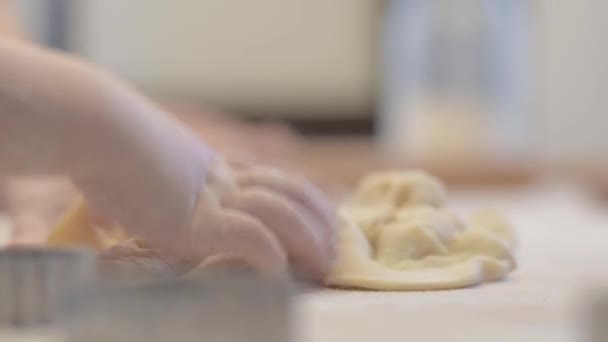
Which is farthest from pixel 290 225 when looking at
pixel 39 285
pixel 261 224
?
pixel 39 285

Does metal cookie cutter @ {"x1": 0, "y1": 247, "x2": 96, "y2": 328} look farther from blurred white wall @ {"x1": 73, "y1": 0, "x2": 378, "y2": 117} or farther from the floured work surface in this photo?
blurred white wall @ {"x1": 73, "y1": 0, "x2": 378, "y2": 117}

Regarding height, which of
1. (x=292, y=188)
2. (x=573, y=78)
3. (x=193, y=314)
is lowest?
(x=193, y=314)

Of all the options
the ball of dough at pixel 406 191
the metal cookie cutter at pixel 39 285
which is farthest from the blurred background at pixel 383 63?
the metal cookie cutter at pixel 39 285

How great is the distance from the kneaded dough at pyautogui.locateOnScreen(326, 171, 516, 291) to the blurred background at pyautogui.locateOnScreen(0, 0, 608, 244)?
1.83 m

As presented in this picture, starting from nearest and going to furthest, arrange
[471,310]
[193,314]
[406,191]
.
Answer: [193,314] → [471,310] → [406,191]

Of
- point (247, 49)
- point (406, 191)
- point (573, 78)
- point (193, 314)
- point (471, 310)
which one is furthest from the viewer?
point (247, 49)

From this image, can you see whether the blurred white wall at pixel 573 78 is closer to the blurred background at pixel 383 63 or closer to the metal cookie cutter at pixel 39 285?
the blurred background at pixel 383 63

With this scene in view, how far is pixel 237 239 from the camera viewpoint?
38cm

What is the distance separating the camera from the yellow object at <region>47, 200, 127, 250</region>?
38cm

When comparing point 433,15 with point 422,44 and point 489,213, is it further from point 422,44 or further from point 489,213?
point 489,213

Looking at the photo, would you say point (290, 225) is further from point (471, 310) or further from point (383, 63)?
point (383, 63)

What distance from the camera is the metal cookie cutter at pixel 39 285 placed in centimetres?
26

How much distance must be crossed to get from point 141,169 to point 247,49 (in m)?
2.28

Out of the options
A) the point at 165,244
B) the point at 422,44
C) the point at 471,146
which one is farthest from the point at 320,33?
the point at 165,244
